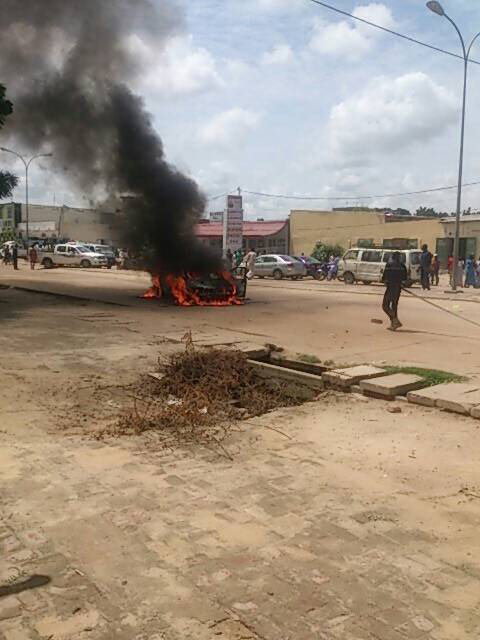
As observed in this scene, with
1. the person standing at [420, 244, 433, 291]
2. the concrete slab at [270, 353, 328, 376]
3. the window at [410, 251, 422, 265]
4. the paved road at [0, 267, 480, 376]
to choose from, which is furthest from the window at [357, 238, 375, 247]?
the concrete slab at [270, 353, 328, 376]

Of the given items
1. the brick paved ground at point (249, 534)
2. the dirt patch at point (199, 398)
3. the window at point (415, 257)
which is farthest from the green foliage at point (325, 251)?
the brick paved ground at point (249, 534)

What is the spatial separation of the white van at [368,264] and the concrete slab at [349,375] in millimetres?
17220

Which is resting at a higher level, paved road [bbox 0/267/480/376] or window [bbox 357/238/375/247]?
window [bbox 357/238/375/247]

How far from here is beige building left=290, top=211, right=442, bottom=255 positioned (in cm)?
3369

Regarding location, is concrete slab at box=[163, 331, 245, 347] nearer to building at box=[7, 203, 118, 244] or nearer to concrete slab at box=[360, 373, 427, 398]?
concrete slab at box=[360, 373, 427, 398]

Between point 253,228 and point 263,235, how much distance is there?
2.17 meters

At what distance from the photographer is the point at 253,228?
1740 inches

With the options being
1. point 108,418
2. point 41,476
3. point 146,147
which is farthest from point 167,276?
point 41,476

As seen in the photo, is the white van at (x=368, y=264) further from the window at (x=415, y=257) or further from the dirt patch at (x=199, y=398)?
the dirt patch at (x=199, y=398)

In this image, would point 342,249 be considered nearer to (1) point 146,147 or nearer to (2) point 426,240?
(2) point 426,240

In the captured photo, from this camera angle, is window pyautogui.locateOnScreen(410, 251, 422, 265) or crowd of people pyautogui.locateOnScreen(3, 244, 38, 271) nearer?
window pyautogui.locateOnScreen(410, 251, 422, 265)

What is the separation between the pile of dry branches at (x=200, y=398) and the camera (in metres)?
5.12

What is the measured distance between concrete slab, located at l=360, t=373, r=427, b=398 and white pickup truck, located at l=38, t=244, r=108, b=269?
3245cm

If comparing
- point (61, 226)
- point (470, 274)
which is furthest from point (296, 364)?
point (61, 226)
